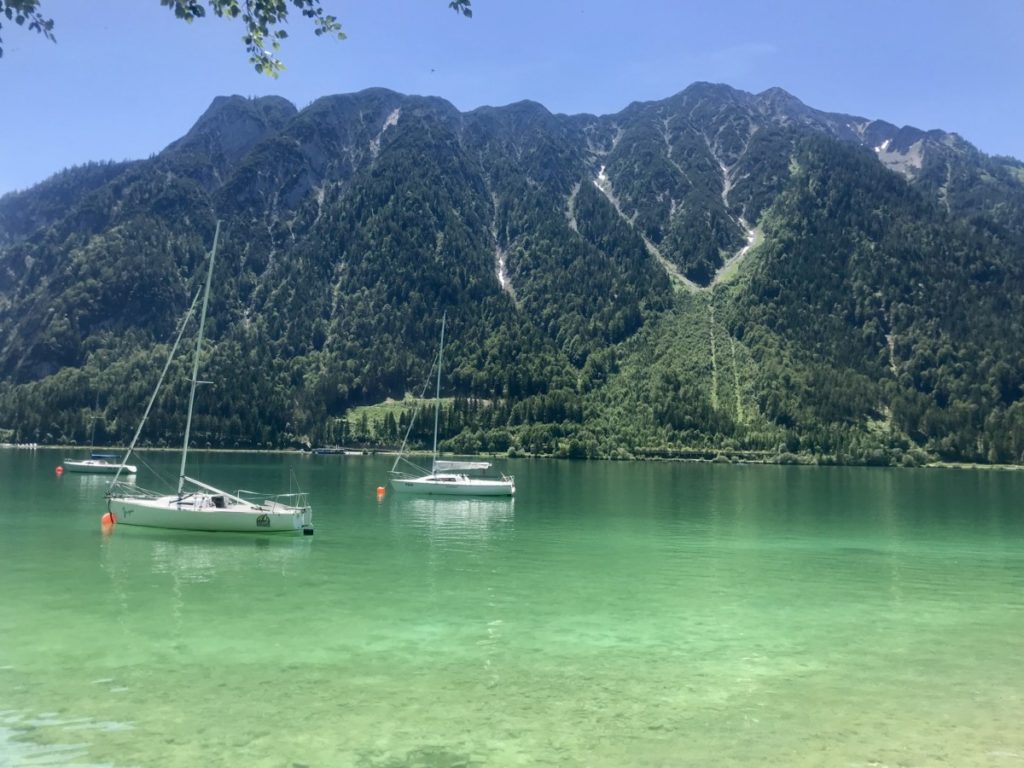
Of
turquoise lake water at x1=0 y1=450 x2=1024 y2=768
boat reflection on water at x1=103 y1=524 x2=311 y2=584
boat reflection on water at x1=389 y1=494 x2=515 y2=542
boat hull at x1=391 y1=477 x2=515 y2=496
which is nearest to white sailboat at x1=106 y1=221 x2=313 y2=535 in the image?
boat reflection on water at x1=103 y1=524 x2=311 y2=584

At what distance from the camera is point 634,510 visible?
264ft

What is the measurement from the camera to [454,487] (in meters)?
94.5

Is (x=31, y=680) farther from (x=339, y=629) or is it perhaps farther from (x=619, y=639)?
(x=619, y=639)

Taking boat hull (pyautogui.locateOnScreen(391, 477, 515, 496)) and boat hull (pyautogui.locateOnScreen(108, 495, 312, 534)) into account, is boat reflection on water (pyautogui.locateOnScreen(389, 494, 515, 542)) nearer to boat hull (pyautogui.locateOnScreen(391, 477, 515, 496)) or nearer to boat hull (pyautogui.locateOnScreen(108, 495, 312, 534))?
boat hull (pyautogui.locateOnScreen(391, 477, 515, 496))

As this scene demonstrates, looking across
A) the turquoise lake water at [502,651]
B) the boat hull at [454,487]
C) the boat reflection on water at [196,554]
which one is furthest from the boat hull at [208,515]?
the boat hull at [454,487]

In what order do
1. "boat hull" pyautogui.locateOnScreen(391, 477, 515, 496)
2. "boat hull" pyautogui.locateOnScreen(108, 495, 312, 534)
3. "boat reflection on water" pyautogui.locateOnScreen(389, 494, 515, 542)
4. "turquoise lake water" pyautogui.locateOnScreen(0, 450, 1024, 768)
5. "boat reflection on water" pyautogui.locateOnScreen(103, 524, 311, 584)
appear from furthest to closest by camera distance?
"boat hull" pyautogui.locateOnScreen(391, 477, 515, 496)
"boat reflection on water" pyautogui.locateOnScreen(389, 494, 515, 542)
"boat hull" pyautogui.locateOnScreen(108, 495, 312, 534)
"boat reflection on water" pyautogui.locateOnScreen(103, 524, 311, 584)
"turquoise lake water" pyautogui.locateOnScreen(0, 450, 1024, 768)

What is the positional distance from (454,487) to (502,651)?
6993cm

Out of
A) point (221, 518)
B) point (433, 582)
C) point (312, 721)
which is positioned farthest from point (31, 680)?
point (221, 518)

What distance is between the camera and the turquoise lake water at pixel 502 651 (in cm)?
1697

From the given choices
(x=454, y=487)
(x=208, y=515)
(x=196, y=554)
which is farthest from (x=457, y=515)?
(x=196, y=554)

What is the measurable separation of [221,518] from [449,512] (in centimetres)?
2993

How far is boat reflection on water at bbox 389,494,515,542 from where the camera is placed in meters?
60.0

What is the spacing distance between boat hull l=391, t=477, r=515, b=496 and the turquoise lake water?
34823 millimetres

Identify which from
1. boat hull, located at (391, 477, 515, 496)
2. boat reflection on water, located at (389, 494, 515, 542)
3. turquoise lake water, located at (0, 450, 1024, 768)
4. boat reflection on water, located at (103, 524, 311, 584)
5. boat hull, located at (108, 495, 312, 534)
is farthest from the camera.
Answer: boat hull, located at (391, 477, 515, 496)
